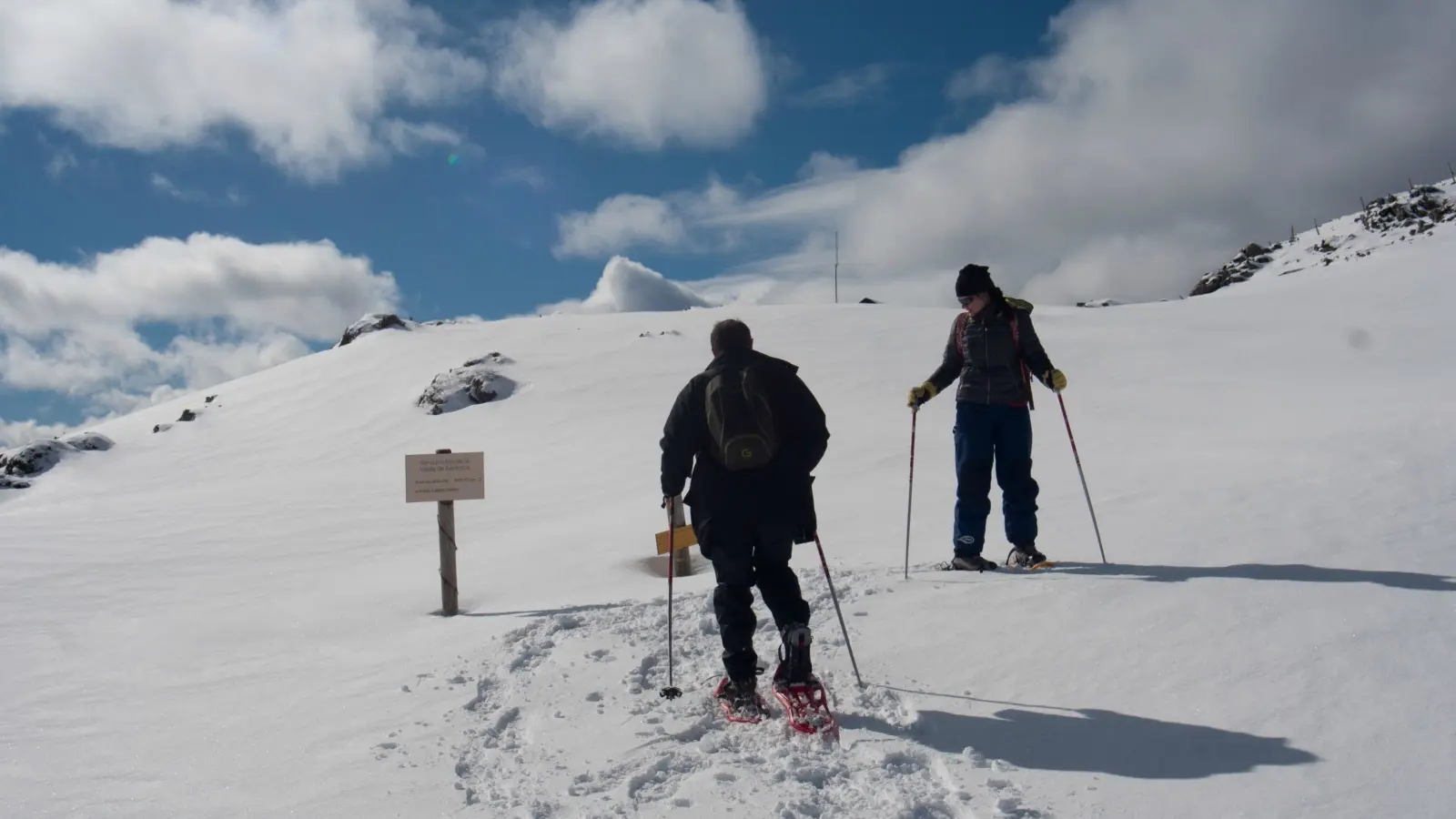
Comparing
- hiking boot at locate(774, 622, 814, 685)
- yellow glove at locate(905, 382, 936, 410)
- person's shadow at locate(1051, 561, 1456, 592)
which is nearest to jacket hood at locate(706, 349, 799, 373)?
hiking boot at locate(774, 622, 814, 685)

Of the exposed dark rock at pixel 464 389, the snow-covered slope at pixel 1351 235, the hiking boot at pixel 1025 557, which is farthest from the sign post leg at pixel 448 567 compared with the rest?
the snow-covered slope at pixel 1351 235

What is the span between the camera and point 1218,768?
9.86 ft

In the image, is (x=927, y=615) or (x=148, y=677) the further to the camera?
(x=148, y=677)

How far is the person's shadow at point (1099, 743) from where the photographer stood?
3.04 meters

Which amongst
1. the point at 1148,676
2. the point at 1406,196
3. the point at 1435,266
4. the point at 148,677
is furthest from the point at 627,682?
the point at 1406,196

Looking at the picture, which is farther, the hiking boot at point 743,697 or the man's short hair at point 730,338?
the man's short hair at point 730,338

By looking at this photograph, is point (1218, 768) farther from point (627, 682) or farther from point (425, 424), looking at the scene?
point (425, 424)

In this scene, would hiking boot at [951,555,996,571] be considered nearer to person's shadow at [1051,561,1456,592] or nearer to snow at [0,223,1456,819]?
snow at [0,223,1456,819]

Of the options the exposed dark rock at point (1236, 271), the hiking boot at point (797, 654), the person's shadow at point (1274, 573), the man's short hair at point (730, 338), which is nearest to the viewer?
the hiking boot at point (797, 654)

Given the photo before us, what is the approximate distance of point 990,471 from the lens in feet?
18.7

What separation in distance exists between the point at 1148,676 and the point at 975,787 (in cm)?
124

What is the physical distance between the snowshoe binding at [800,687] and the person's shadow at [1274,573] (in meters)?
2.32

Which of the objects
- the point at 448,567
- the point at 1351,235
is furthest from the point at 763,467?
the point at 1351,235

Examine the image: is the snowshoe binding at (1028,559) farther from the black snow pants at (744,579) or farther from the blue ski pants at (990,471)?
the black snow pants at (744,579)
